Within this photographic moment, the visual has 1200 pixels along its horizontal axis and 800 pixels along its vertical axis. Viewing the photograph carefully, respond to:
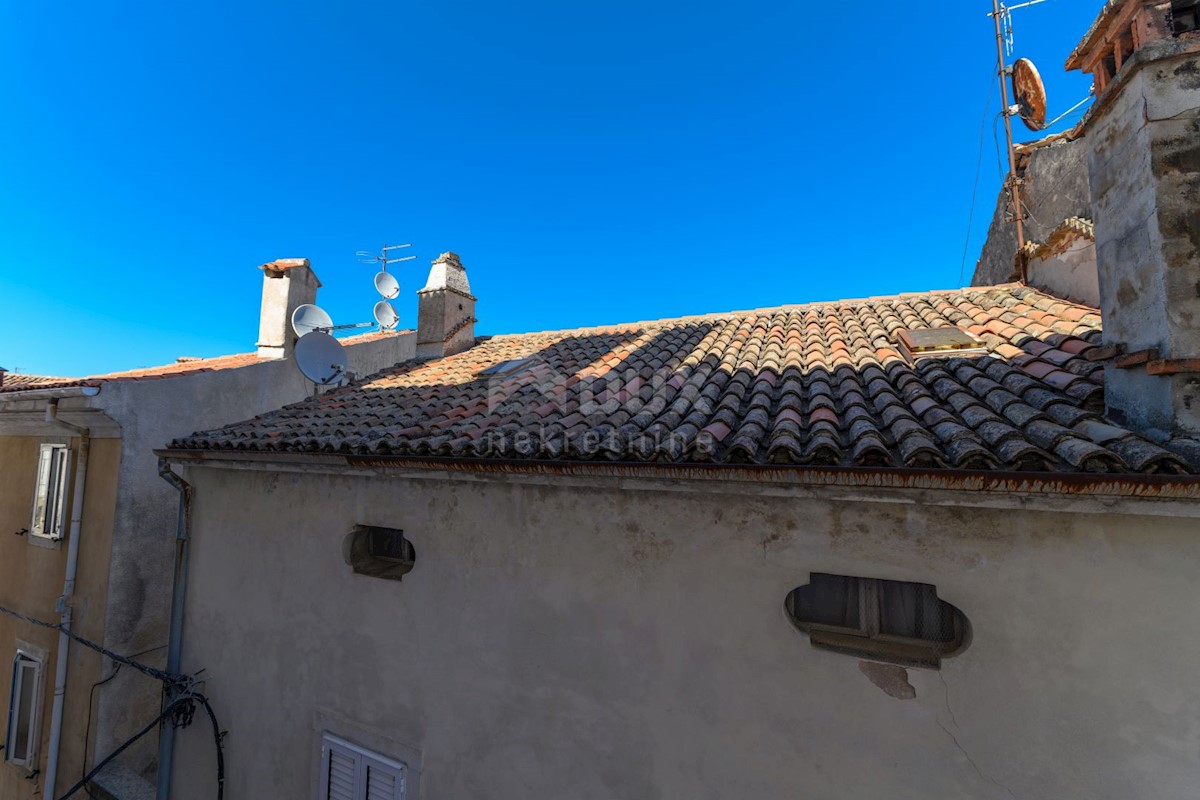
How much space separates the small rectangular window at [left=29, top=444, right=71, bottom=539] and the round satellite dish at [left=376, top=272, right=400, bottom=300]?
7089 mm

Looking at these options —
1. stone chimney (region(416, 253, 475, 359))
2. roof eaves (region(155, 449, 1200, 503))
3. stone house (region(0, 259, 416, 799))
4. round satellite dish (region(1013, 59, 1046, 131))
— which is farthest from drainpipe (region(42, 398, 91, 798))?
round satellite dish (region(1013, 59, 1046, 131))

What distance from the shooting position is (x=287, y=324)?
9.26 meters

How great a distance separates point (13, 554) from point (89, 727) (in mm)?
3507

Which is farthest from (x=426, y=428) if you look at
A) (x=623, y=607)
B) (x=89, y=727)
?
(x=89, y=727)

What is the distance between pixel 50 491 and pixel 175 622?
12.3ft

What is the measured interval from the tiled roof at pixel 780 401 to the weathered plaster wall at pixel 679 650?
0.44 m

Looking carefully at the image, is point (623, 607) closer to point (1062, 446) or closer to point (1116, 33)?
point (1062, 446)

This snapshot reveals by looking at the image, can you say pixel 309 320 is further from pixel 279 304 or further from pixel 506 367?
pixel 506 367

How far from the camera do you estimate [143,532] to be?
276 inches

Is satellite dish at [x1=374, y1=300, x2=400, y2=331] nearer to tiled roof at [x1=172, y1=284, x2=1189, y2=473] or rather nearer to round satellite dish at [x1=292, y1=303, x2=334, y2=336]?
round satellite dish at [x1=292, y1=303, x2=334, y2=336]

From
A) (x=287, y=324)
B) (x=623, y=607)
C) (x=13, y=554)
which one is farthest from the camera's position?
(x=287, y=324)

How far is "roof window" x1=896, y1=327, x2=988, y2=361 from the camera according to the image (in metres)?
4.91

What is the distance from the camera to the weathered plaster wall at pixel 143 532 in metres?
6.75

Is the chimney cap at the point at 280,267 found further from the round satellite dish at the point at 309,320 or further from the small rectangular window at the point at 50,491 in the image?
the small rectangular window at the point at 50,491
